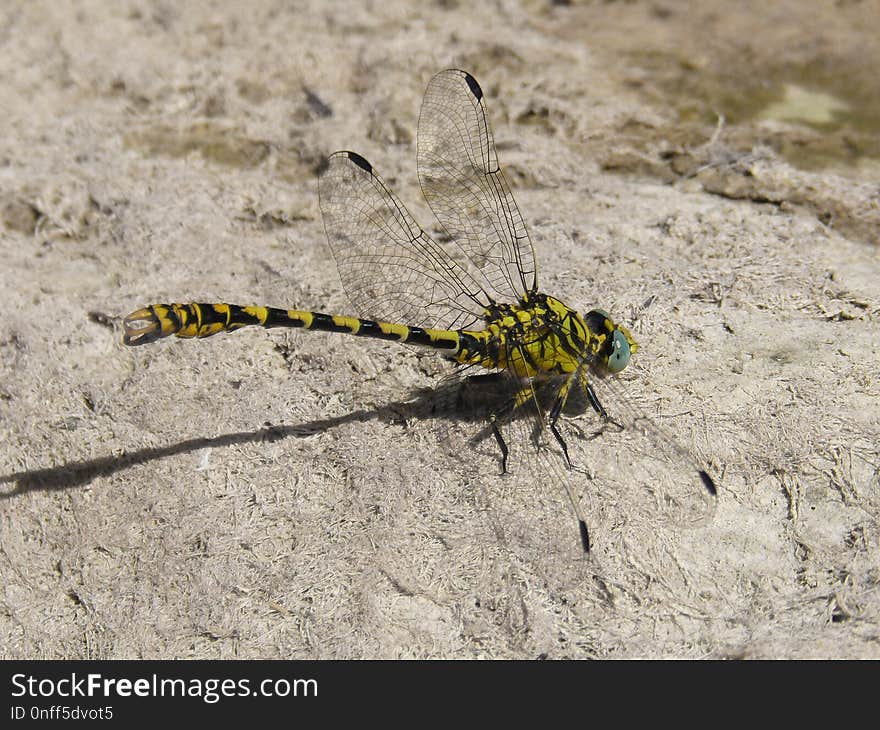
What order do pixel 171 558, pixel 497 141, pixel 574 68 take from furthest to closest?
pixel 574 68
pixel 497 141
pixel 171 558

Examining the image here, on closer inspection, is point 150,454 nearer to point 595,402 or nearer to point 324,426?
point 324,426

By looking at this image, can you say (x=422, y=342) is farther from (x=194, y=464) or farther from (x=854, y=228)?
(x=854, y=228)

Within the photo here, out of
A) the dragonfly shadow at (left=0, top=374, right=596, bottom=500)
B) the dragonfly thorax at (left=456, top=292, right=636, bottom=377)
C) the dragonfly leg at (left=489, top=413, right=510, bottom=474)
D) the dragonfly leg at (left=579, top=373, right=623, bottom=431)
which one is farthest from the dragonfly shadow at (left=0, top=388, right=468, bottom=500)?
the dragonfly leg at (left=579, top=373, right=623, bottom=431)

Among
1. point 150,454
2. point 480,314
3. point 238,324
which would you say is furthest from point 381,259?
point 150,454

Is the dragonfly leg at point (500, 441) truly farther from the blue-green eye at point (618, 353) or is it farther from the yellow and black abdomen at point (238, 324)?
the blue-green eye at point (618, 353)

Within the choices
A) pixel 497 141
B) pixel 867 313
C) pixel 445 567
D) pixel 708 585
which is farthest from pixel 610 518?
pixel 497 141

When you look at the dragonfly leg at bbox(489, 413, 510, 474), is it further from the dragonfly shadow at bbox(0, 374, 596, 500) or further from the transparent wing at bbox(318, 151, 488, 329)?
the transparent wing at bbox(318, 151, 488, 329)

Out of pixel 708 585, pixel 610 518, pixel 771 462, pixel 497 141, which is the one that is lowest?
pixel 708 585

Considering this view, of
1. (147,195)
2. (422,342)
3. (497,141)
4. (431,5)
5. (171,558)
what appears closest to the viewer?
(171,558)
